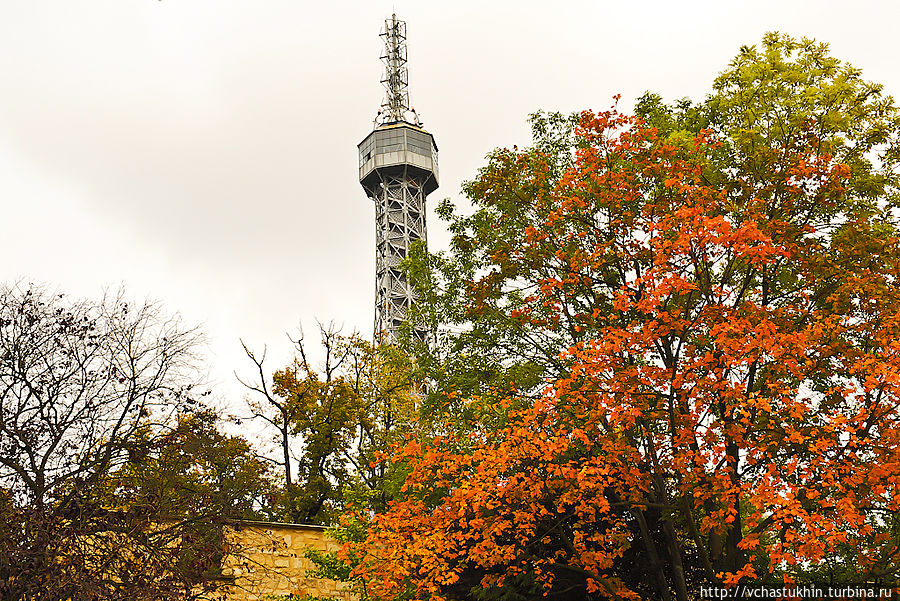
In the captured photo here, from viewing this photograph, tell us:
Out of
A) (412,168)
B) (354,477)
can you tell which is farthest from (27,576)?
(412,168)

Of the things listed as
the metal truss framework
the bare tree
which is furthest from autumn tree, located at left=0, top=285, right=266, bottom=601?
the metal truss framework

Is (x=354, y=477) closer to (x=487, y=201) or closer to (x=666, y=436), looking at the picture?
(x=487, y=201)

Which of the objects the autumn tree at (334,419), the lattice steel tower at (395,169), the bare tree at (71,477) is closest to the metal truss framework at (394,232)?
the lattice steel tower at (395,169)

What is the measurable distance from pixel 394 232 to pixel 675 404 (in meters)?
47.2

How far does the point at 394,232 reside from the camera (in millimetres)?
56469

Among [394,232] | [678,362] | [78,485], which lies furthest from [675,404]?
[394,232]

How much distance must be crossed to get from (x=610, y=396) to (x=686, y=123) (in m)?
4.88

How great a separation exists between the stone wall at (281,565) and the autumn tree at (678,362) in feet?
17.6

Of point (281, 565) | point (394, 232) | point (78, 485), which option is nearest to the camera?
point (78, 485)

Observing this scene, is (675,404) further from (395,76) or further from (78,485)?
(395,76)

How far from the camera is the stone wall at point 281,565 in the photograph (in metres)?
15.7

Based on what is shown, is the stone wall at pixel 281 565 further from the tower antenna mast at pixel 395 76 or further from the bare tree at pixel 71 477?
the tower antenna mast at pixel 395 76

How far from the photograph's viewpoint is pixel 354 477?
72.2 feet

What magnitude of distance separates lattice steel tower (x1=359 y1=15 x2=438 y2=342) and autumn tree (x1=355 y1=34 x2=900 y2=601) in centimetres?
4284
